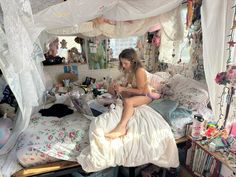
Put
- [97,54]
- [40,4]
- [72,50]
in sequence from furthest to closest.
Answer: [97,54] → [72,50] → [40,4]

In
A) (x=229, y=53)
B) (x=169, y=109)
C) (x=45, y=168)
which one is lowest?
(x=45, y=168)

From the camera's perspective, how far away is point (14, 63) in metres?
1.14

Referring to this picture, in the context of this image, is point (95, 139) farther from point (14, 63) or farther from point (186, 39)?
Result: point (186, 39)

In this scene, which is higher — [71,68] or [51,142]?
[71,68]

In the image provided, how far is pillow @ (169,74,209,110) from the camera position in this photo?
2.15 metres

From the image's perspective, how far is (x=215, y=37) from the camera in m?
1.74

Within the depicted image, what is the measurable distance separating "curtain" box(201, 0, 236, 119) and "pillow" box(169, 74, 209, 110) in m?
0.30

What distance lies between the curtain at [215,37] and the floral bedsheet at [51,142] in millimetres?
1252

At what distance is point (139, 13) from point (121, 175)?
5.97 ft

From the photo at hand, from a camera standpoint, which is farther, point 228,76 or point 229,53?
point 229,53

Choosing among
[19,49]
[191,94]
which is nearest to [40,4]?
[19,49]

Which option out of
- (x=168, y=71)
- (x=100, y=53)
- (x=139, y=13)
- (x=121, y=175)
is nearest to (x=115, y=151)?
(x=121, y=175)

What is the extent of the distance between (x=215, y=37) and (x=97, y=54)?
2.23 meters

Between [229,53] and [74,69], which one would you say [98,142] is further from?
[74,69]
